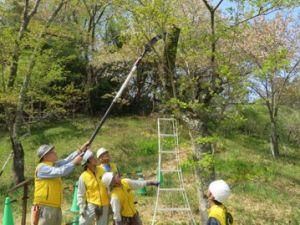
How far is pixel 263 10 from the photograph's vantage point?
827cm

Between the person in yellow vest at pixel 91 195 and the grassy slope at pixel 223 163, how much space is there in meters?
2.95

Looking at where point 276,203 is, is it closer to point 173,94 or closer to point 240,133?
point 173,94

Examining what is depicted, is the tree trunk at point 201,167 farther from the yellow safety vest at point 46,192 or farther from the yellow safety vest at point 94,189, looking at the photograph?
the yellow safety vest at point 46,192

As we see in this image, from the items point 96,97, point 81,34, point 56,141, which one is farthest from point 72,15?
point 56,141

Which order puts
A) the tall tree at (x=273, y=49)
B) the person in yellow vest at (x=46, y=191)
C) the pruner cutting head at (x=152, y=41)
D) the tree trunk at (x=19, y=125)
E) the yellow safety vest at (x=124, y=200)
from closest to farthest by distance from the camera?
the person in yellow vest at (x=46, y=191) → the yellow safety vest at (x=124, y=200) → the pruner cutting head at (x=152, y=41) → the tree trunk at (x=19, y=125) → the tall tree at (x=273, y=49)

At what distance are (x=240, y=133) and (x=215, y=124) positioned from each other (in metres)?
16.6

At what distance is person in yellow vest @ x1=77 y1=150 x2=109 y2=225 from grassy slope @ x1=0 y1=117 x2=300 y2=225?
2.95 m

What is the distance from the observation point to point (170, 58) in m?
8.82

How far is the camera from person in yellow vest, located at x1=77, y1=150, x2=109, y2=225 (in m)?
6.54

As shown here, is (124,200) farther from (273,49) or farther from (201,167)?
(273,49)

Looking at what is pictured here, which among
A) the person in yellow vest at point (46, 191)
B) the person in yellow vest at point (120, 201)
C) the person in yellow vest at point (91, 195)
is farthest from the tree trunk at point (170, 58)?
the person in yellow vest at point (46, 191)

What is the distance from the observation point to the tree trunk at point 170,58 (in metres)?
8.50

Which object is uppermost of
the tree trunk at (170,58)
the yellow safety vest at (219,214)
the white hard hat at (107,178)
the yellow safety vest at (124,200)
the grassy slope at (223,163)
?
the tree trunk at (170,58)

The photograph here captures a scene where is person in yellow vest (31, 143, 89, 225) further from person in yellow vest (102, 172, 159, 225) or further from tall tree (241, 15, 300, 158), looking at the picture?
tall tree (241, 15, 300, 158)
